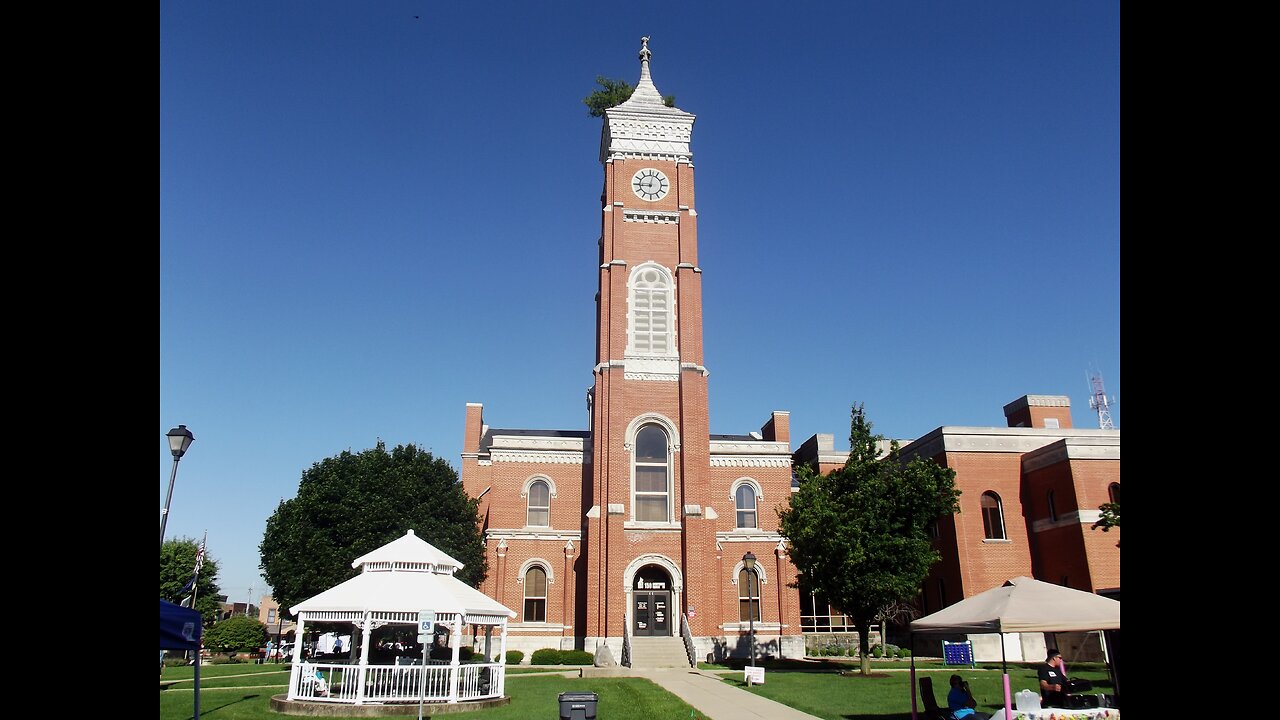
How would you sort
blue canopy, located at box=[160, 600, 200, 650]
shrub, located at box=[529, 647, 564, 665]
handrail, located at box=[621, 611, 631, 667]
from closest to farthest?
blue canopy, located at box=[160, 600, 200, 650]
handrail, located at box=[621, 611, 631, 667]
shrub, located at box=[529, 647, 564, 665]

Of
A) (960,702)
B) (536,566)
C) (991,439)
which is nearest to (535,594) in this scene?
(536,566)

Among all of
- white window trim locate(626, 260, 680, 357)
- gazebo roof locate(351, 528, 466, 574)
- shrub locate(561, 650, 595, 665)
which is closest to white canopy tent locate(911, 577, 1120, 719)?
gazebo roof locate(351, 528, 466, 574)

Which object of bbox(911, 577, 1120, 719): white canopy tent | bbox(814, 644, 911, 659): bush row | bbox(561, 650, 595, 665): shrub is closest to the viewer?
bbox(911, 577, 1120, 719): white canopy tent

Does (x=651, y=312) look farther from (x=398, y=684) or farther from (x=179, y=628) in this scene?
(x=179, y=628)

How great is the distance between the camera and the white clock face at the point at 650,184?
4250 cm

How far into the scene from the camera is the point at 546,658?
3544cm

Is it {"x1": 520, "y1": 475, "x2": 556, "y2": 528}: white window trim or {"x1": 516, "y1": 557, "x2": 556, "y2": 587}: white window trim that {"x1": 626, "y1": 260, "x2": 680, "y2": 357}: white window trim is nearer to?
{"x1": 520, "y1": 475, "x2": 556, "y2": 528}: white window trim

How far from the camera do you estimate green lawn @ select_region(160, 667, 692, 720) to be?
17750 millimetres

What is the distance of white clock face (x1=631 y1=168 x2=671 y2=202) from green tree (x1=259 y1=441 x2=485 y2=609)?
17.8m
